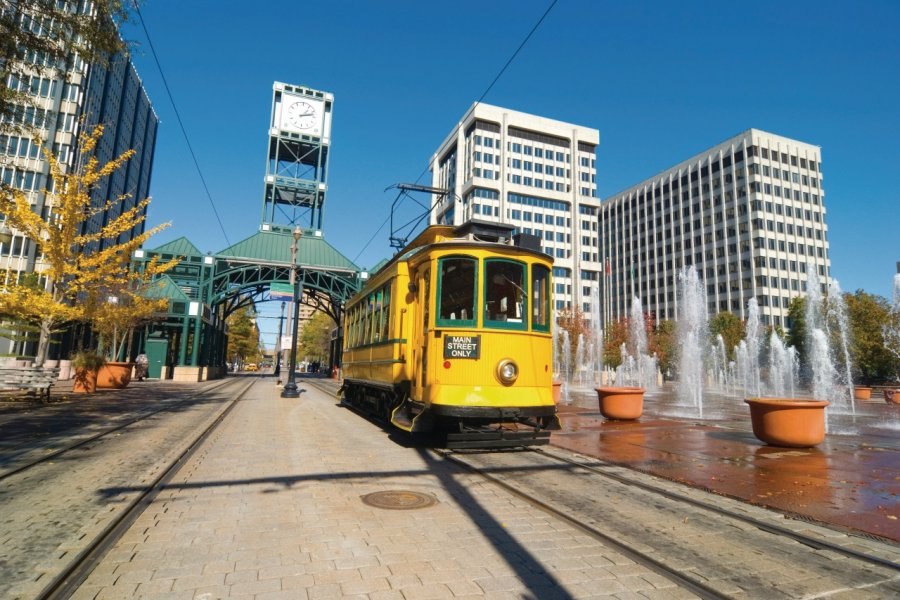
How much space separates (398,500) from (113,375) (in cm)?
2035

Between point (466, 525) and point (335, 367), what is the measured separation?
144 ft

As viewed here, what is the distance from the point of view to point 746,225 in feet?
255

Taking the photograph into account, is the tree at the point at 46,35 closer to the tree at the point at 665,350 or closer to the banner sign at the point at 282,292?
the banner sign at the point at 282,292

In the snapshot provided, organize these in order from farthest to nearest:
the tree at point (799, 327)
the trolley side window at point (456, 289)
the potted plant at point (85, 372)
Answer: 1. the tree at point (799, 327)
2. the potted plant at point (85, 372)
3. the trolley side window at point (456, 289)

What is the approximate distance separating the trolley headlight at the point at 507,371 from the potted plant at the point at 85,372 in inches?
661

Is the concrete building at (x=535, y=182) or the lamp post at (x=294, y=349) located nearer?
the lamp post at (x=294, y=349)

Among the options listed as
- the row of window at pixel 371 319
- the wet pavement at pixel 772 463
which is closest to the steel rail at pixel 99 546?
the row of window at pixel 371 319

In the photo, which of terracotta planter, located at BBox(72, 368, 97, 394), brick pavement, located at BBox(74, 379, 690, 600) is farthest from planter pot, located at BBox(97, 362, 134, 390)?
brick pavement, located at BBox(74, 379, 690, 600)

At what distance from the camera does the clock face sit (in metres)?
A: 45.2

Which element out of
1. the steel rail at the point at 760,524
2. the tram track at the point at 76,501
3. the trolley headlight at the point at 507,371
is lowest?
the tram track at the point at 76,501

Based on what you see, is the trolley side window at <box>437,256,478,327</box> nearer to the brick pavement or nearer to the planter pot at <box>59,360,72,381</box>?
the brick pavement

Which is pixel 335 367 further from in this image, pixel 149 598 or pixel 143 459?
pixel 149 598

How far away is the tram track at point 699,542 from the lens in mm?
3312

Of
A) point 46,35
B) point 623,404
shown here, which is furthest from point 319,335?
point 46,35
